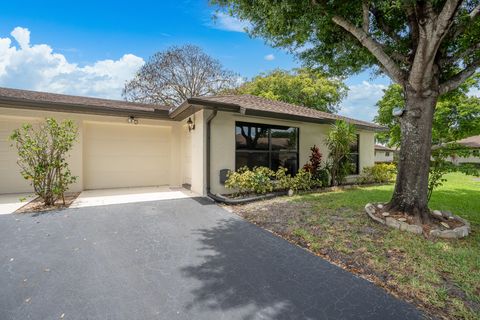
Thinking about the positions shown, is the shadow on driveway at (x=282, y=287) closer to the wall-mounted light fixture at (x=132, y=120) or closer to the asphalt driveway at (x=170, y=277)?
the asphalt driveway at (x=170, y=277)

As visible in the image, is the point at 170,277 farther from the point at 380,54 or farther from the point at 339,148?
the point at 339,148

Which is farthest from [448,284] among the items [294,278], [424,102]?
[424,102]

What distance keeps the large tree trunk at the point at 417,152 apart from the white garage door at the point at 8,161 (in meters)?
10.5

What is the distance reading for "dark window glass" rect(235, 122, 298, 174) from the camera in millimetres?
7809

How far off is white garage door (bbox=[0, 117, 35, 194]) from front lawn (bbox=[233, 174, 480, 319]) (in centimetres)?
735

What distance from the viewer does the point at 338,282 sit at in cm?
266

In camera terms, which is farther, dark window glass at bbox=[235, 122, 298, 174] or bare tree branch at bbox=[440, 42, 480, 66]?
dark window glass at bbox=[235, 122, 298, 174]

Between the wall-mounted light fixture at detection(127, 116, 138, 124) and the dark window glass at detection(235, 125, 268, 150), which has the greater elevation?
the wall-mounted light fixture at detection(127, 116, 138, 124)

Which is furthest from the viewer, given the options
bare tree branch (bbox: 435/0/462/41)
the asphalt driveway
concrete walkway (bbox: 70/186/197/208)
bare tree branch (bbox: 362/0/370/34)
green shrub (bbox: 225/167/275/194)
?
green shrub (bbox: 225/167/275/194)

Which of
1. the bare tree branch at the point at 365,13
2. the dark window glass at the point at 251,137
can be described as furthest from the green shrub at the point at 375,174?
the bare tree branch at the point at 365,13

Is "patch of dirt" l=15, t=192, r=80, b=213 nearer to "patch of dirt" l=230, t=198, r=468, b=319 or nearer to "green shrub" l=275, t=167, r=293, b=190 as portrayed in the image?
"patch of dirt" l=230, t=198, r=468, b=319

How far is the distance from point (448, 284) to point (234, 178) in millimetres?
5178

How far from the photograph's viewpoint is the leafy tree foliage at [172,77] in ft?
65.4

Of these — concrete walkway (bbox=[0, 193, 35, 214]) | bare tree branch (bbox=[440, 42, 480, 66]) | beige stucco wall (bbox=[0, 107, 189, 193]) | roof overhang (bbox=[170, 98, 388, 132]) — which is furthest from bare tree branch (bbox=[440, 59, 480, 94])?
concrete walkway (bbox=[0, 193, 35, 214])
